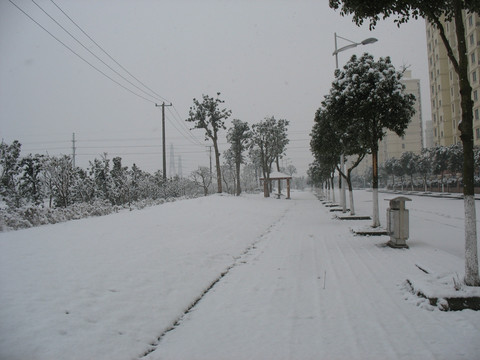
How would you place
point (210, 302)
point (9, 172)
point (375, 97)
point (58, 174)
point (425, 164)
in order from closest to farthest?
point (210, 302) < point (375, 97) < point (9, 172) < point (58, 174) < point (425, 164)

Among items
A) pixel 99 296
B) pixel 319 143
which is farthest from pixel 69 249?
pixel 319 143

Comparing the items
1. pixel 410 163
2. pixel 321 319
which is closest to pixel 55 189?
pixel 321 319

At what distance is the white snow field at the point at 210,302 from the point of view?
3.56m

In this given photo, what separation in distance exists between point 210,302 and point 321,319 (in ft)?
5.95

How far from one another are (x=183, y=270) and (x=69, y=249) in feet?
7.46

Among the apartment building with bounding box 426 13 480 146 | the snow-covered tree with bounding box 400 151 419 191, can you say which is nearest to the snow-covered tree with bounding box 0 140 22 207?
the snow-covered tree with bounding box 400 151 419 191

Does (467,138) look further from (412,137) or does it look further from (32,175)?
(412,137)

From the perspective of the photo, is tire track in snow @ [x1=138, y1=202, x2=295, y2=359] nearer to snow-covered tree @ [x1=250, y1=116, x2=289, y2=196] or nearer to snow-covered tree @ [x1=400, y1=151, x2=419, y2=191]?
snow-covered tree @ [x1=250, y1=116, x2=289, y2=196]

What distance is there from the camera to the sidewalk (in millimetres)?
3500

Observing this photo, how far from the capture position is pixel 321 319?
4277 millimetres

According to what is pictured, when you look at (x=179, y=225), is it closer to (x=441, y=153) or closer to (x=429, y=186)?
(x=441, y=153)

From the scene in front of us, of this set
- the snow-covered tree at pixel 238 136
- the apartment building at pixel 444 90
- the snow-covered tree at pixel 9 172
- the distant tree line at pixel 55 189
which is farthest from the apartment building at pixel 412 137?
the snow-covered tree at pixel 9 172

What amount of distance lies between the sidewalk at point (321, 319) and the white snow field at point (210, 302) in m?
0.02

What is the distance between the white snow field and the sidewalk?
0.02 m
